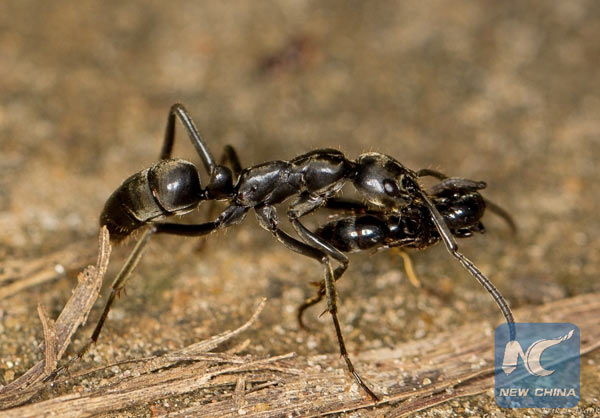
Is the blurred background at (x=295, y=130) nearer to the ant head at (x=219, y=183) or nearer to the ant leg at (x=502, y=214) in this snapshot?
the ant leg at (x=502, y=214)

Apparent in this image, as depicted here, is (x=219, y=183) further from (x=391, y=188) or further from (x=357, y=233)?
(x=391, y=188)

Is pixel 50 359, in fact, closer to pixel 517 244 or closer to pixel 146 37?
pixel 517 244

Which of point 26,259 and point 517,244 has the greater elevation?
point 26,259

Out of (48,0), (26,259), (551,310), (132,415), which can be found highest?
(48,0)

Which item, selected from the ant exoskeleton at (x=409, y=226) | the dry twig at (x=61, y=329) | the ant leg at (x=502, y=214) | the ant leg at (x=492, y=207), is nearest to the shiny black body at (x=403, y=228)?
the ant exoskeleton at (x=409, y=226)

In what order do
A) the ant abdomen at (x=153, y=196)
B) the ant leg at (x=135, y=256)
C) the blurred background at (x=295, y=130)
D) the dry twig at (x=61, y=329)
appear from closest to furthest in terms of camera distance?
1. the dry twig at (x=61, y=329)
2. the ant leg at (x=135, y=256)
3. the ant abdomen at (x=153, y=196)
4. the blurred background at (x=295, y=130)

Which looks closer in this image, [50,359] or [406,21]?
[50,359]

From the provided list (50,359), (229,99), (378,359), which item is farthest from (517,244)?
(50,359)
